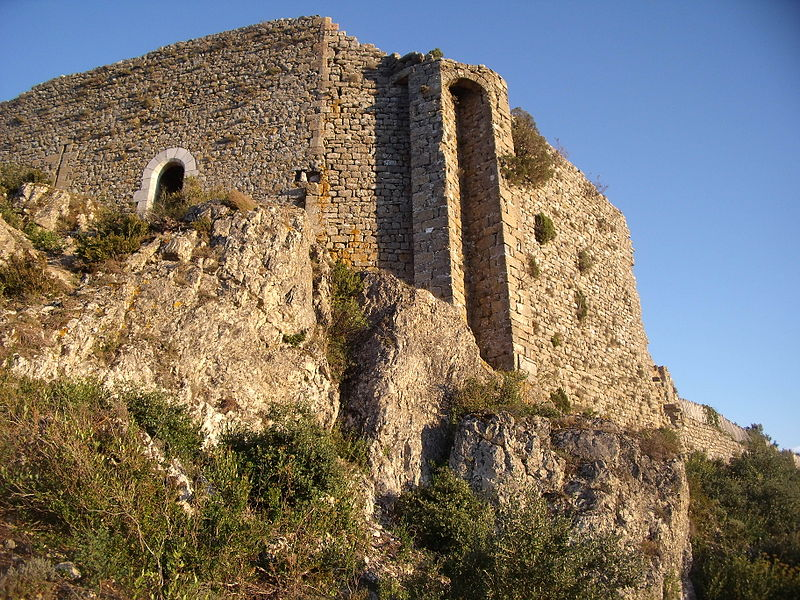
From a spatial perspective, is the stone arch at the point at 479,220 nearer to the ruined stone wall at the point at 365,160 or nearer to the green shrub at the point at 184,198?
the ruined stone wall at the point at 365,160

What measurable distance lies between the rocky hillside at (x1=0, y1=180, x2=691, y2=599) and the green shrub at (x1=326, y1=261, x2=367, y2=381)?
1.3 inches

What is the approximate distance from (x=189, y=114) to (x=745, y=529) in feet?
44.0

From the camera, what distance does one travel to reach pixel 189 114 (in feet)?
49.1

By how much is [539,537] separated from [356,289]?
18.6 feet

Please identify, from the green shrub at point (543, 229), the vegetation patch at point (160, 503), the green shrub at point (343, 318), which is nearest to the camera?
the vegetation patch at point (160, 503)

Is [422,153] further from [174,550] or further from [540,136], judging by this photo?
[174,550]

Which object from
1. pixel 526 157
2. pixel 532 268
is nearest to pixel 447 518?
pixel 532 268

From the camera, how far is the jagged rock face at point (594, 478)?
8953 mm

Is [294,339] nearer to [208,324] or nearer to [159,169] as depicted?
[208,324]

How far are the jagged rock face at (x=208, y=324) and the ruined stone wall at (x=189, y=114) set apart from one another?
3191 mm

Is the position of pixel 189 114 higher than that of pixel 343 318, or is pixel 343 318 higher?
pixel 189 114

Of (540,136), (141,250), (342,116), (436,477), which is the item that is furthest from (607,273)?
(141,250)

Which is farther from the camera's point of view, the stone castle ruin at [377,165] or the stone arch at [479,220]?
the stone castle ruin at [377,165]

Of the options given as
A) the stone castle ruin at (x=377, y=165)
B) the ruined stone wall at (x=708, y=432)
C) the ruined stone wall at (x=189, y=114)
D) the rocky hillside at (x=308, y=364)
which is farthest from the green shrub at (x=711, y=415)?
the ruined stone wall at (x=189, y=114)
